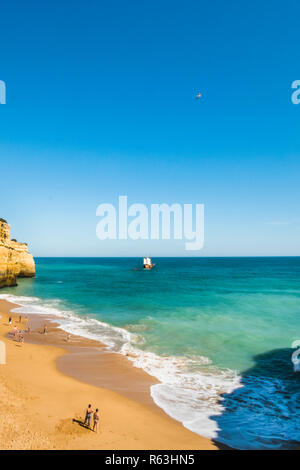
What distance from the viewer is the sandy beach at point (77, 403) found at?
1048 centimetres

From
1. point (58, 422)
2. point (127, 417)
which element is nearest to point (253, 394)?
point (127, 417)

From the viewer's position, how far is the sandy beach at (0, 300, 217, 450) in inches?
412

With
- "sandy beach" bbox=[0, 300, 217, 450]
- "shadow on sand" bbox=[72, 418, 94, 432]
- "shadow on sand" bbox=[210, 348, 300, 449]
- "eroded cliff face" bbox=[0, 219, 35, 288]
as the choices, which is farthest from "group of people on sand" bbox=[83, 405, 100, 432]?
"eroded cliff face" bbox=[0, 219, 35, 288]

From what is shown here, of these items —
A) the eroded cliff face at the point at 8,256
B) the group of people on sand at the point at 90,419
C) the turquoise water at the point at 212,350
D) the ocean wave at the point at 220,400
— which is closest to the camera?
the group of people on sand at the point at 90,419

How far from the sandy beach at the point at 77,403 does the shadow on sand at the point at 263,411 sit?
1.83 m

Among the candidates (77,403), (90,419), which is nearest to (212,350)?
(77,403)

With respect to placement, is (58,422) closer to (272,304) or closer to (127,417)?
(127,417)

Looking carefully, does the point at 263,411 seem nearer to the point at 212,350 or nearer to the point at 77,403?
the point at 212,350

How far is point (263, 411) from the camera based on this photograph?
13680 millimetres

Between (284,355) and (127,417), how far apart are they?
49.4 feet

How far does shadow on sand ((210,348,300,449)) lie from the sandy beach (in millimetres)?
1832

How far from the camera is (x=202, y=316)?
1361 inches

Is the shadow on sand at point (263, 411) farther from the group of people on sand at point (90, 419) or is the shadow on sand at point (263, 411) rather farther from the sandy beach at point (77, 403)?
the group of people on sand at point (90, 419)

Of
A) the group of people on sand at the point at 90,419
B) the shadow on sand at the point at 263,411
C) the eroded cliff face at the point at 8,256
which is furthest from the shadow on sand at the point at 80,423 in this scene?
the eroded cliff face at the point at 8,256
